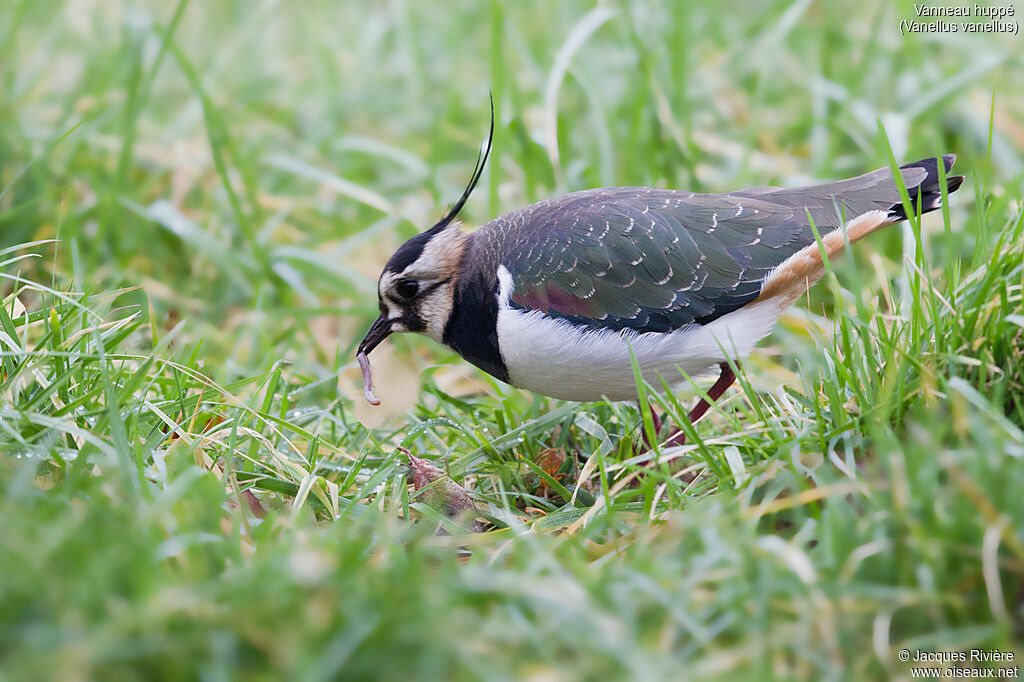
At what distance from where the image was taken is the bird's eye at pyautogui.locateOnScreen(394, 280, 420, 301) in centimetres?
435

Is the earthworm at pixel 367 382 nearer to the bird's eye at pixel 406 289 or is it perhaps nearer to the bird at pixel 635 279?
the bird at pixel 635 279

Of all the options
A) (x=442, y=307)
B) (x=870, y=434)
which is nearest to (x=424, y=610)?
(x=870, y=434)

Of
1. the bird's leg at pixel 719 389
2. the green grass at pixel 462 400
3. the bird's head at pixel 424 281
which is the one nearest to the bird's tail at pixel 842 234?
the green grass at pixel 462 400

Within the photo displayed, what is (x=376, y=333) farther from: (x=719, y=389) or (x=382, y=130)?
(x=382, y=130)

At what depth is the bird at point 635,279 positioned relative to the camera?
13.1ft

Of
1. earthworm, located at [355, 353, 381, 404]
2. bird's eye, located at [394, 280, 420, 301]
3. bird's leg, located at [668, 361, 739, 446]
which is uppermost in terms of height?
bird's eye, located at [394, 280, 420, 301]

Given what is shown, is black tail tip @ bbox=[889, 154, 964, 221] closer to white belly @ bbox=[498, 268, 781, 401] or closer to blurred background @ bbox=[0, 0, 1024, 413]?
white belly @ bbox=[498, 268, 781, 401]

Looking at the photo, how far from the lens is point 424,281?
14.3 ft

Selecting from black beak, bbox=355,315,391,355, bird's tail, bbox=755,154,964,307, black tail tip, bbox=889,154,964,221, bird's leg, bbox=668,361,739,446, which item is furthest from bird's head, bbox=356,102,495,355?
black tail tip, bbox=889,154,964,221

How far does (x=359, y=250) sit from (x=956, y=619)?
442 centimetres

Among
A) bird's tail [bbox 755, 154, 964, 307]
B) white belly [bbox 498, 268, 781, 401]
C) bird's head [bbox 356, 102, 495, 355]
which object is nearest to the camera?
white belly [bbox 498, 268, 781, 401]

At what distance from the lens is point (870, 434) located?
3.20 metres

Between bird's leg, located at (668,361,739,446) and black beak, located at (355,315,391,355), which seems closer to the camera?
bird's leg, located at (668,361,739,446)

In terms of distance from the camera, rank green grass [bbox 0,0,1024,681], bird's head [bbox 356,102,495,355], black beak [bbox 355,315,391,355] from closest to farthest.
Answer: green grass [bbox 0,0,1024,681] → bird's head [bbox 356,102,495,355] → black beak [bbox 355,315,391,355]
